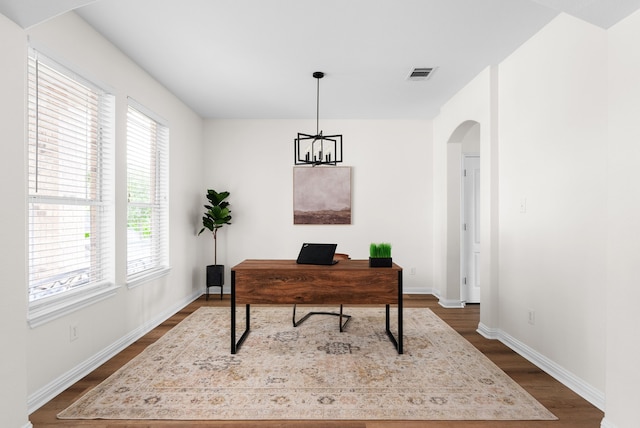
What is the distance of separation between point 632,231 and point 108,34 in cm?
391

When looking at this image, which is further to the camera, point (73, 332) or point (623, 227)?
point (73, 332)

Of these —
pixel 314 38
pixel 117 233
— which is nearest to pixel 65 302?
pixel 117 233

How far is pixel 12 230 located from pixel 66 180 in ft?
3.18

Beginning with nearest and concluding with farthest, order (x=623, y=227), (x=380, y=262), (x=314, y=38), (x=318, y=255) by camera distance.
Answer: (x=623, y=227) < (x=314, y=38) < (x=380, y=262) < (x=318, y=255)

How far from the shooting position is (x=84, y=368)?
271cm

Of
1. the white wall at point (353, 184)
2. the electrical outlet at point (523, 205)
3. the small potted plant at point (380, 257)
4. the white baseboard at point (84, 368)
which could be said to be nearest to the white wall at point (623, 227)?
the electrical outlet at point (523, 205)

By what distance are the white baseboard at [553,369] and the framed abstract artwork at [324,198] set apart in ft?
8.78

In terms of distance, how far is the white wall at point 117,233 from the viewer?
1.80 metres

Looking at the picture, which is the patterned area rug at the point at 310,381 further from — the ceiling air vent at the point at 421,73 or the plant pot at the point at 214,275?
the ceiling air vent at the point at 421,73

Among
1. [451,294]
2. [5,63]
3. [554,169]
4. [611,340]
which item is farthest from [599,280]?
[5,63]

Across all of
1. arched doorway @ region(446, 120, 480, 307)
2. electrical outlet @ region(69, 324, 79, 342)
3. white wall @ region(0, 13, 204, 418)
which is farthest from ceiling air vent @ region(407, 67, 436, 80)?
electrical outlet @ region(69, 324, 79, 342)

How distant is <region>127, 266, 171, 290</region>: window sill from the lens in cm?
342

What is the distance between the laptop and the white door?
8.79 feet

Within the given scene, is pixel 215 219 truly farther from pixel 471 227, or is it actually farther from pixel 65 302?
pixel 471 227
